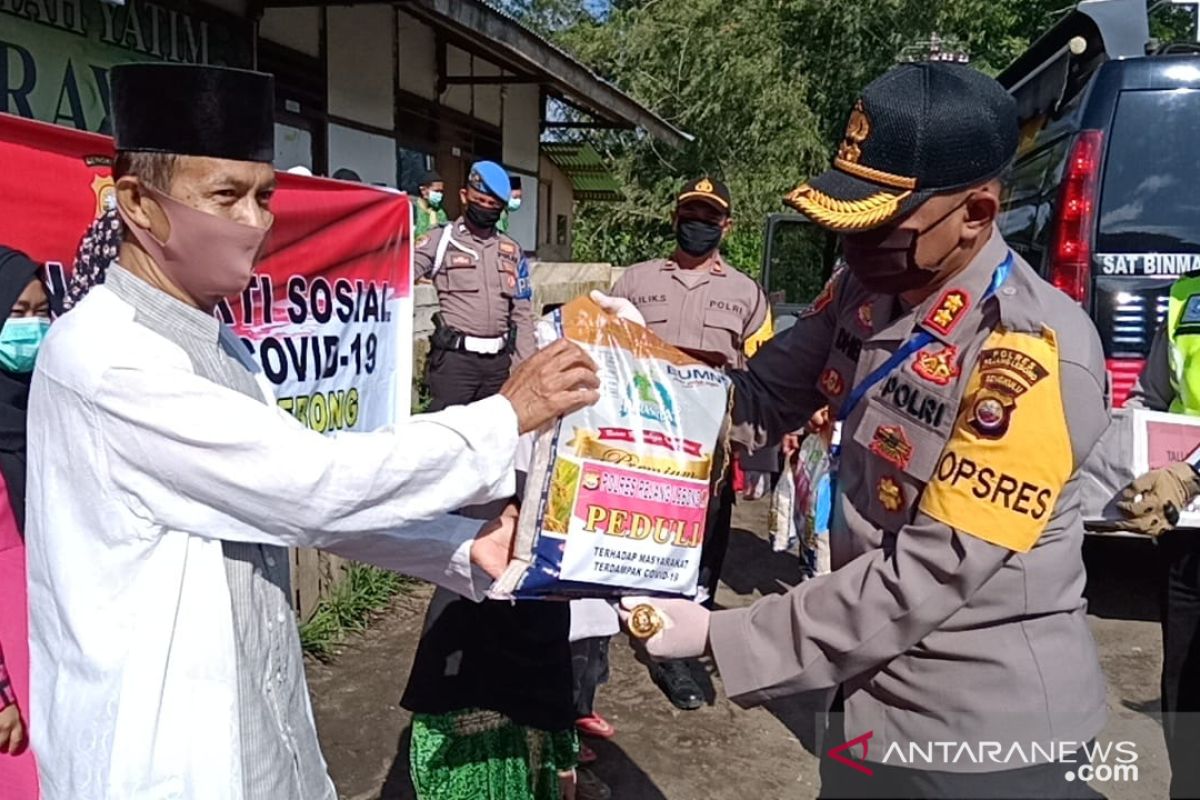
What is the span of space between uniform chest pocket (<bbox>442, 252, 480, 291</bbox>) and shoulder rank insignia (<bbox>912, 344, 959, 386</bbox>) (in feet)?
16.5

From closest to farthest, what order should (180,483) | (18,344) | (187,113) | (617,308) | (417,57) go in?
(180,483), (187,113), (617,308), (18,344), (417,57)

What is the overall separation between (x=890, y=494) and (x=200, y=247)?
1.18 metres

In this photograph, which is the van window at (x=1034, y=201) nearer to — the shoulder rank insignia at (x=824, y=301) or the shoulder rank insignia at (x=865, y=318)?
the shoulder rank insignia at (x=824, y=301)

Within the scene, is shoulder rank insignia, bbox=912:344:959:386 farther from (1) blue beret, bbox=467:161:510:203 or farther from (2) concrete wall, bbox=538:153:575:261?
(2) concrete wall, bbox=538:153:575:261

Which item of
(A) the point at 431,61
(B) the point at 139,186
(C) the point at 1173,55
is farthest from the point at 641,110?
(B) the point at 139,186

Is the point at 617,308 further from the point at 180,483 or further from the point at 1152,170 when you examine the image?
the point at 1152,170

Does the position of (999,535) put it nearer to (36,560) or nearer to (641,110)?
(36,560)

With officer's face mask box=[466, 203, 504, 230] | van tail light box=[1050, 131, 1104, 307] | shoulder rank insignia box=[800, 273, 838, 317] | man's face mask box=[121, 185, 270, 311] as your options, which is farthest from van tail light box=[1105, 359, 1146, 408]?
man's face mask box=[121, 185, 270, 311]

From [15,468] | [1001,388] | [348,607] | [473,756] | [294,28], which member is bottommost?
[348,607]

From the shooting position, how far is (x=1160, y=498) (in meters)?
2.65

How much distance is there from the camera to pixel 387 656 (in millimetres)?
4438

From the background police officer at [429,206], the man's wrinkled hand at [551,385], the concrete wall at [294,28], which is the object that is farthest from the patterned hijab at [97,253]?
the background police officer at [429,206]

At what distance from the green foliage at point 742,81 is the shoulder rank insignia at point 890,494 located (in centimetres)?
1689

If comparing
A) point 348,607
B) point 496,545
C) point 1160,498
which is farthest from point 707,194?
point 496,545
